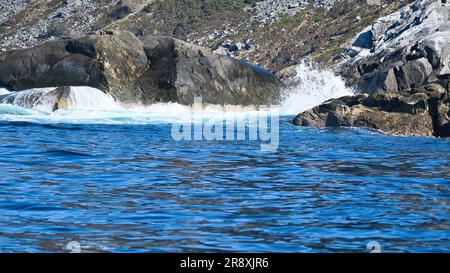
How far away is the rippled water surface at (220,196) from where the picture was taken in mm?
10133

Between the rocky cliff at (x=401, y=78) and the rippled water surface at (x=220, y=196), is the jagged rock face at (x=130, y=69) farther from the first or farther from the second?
the rippled water surface at (x=220, y=196)

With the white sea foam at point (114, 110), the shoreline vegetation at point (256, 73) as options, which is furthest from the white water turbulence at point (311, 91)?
the shoreline vegetation at point (256, 73)

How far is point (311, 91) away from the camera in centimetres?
4106

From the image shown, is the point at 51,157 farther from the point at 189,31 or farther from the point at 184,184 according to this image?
the point at 189,31

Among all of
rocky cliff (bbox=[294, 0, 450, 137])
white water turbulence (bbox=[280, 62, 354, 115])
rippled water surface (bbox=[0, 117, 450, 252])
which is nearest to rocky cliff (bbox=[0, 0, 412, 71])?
rocky cliff (bbox=[294, 0, 450, 137])

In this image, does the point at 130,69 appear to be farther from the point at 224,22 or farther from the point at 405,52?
the point at 224,22

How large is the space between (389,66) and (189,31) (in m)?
55.7

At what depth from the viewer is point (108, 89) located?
3356cm

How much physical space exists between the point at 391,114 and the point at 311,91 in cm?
1476

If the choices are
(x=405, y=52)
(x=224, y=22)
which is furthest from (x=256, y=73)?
(x=224, y=22)

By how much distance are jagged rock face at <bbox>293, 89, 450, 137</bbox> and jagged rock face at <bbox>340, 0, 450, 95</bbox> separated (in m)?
1.09

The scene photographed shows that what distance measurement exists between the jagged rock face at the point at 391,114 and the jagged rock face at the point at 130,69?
23.8 ft

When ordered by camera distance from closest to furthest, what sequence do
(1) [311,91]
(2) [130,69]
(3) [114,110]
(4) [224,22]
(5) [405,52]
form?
(3) [114,110], (2) [130,69], (1) [311,91], (5) [405,52], (4) [224,22]

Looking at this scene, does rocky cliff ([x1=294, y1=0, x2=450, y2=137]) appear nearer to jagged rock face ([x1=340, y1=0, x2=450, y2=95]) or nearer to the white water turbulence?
jagged rock face ([x1=340, y1=0, x2=450, y2=95])
